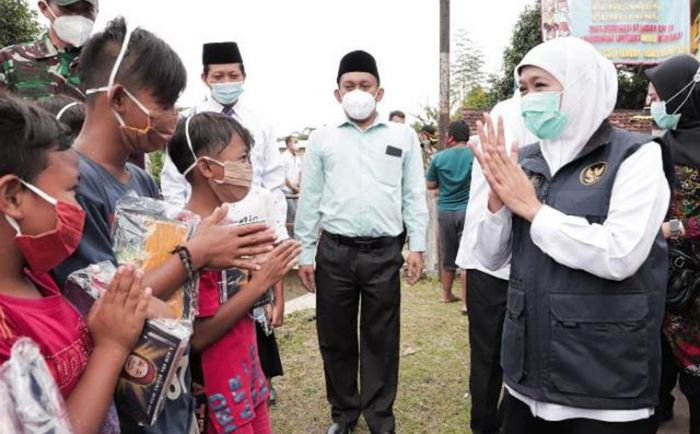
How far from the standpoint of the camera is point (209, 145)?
2.03 metres

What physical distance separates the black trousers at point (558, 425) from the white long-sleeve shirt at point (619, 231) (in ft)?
0.08

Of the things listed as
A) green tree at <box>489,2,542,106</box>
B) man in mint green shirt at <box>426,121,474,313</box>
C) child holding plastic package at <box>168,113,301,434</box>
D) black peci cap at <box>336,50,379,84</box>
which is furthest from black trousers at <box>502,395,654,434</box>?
green tree at <box>489,2,542,106</box>

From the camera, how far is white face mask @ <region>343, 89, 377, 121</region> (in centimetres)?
325

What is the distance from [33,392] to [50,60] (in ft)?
6.76

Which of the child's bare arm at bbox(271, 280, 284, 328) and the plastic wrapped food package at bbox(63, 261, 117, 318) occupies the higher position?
the plastic wrapped food package at bbox(63, 261, 117, 318)

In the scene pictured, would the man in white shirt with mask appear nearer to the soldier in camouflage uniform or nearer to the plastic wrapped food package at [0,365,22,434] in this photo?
the soldier in camouflage uniform

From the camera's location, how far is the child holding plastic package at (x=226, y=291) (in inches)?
72.6

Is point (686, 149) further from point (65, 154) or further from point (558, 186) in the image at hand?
point (65, 154)

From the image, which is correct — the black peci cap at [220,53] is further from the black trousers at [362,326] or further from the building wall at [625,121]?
the building wall at [625,121]

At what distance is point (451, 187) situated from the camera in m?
6.03

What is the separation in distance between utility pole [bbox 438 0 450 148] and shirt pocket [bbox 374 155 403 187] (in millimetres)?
5047

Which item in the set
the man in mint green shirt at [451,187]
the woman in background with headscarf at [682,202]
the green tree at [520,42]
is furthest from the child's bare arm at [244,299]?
the green tree at [520,42]

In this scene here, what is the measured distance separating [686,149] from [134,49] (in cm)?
266

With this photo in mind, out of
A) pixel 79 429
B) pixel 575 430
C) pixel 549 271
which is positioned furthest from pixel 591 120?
pixel 79 429
